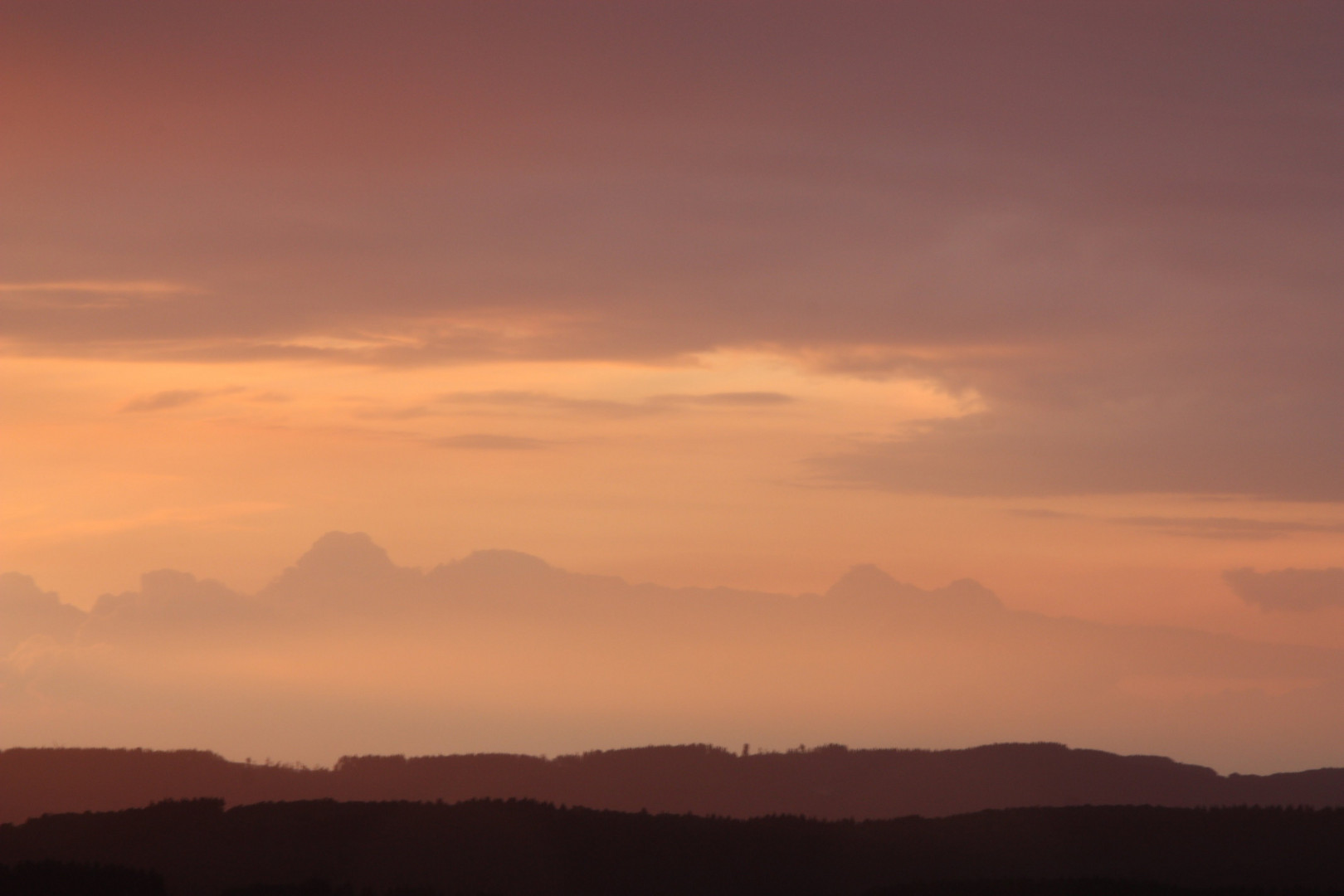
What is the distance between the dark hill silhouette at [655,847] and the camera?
39844 millimetres

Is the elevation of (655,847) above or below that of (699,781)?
below

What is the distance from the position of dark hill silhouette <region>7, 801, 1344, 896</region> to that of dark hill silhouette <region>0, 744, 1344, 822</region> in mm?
21911

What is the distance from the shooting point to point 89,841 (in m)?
42.6

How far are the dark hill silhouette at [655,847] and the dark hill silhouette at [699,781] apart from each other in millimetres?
21911

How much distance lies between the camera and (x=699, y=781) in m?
69.2

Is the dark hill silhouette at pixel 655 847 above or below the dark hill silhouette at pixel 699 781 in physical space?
below

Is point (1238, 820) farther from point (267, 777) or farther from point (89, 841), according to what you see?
point (267, 777)

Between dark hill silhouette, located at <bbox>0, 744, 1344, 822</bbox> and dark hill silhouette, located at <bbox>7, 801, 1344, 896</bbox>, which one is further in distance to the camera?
dark hill silhouette, located at <bbox>0, 744, 1344, 822</bbox>

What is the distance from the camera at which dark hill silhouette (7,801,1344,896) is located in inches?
1569

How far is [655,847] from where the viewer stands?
41906mm

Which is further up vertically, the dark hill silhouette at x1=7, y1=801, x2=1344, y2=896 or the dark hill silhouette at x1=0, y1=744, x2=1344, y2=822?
the dark hill silhouette at x1=0, y1=744, x2=1344, y2=822

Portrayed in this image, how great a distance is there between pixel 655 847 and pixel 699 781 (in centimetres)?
2766

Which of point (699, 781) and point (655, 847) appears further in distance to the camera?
point (699, 781)

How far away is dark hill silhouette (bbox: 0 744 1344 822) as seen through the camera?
6594 centimetres
